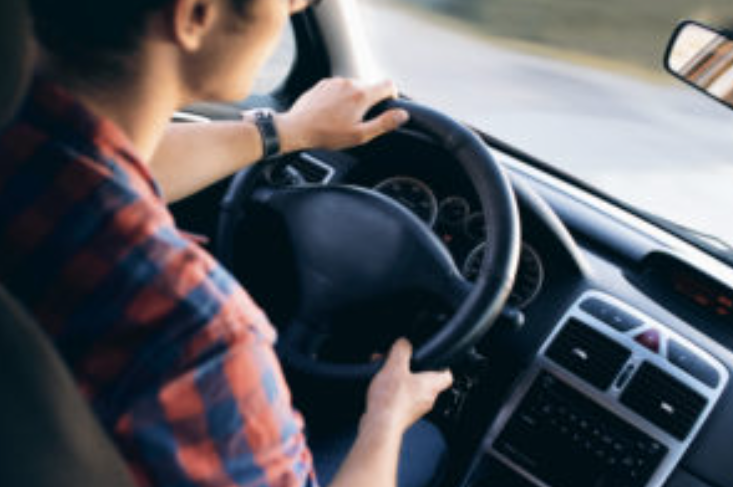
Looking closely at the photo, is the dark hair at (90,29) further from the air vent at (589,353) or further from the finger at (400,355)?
the air vent at (589,353)

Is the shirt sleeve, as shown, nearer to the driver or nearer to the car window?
the driver

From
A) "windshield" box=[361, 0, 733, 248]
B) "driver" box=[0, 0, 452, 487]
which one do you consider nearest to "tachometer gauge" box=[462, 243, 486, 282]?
"windshield" box=[361, 0, 733, 248]

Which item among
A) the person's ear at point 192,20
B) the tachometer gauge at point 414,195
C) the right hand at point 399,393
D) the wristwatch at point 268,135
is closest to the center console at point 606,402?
the tachometer gauge at point 414,195

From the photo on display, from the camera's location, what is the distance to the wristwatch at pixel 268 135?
1.66 m

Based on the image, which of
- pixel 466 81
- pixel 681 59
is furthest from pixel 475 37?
pixel 681 59

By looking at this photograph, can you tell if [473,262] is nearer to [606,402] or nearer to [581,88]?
[606,402]

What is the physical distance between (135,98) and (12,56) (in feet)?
0.53

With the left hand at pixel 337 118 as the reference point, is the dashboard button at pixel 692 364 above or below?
below

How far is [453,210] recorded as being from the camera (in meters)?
1.85

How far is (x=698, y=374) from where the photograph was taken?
1699 mm

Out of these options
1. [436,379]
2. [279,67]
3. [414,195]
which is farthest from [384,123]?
[279,67]

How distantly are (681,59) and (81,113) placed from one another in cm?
178

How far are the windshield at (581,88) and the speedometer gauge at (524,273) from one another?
0.61 meters

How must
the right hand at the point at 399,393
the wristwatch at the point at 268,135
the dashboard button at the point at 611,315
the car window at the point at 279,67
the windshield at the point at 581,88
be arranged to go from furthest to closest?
the windshield at the point at 581,88 → the car window at the point at 279,67 → the dashboard button at the point at 611,315 → the wristwatch at the point at 268,135 → the right hand at the point at 399,393
